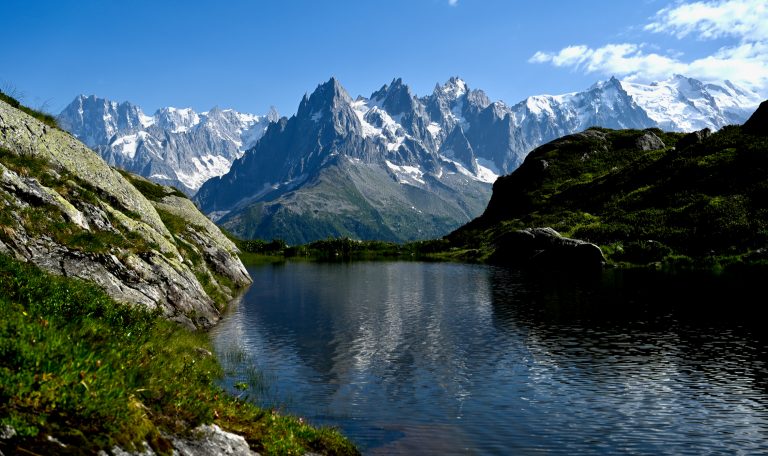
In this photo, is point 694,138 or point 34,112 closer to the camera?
point 34,112

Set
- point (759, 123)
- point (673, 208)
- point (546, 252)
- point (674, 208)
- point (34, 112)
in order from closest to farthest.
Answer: point (34, 112) → point (546, 252) → point (674, 208) → point (673, 208) → point (759, 123)

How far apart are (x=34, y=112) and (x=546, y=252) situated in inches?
4086

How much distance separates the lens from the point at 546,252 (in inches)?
4998

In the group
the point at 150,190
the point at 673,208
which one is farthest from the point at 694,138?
the point at 150,190

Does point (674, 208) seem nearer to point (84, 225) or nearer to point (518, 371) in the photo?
point (518, 371)

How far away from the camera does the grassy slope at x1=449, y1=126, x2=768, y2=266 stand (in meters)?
111

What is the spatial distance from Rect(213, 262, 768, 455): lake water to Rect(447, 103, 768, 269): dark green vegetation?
45776 mm

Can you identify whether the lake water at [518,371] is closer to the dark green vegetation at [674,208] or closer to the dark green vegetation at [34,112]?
the dark green vegetation at [34,112]

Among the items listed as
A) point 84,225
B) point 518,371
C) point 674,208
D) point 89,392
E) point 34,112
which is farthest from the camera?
point 674,208

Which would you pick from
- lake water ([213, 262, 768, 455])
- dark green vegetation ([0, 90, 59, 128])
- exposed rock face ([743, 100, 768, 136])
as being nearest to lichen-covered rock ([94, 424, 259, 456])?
lake water ([213, 262, 768, 455])

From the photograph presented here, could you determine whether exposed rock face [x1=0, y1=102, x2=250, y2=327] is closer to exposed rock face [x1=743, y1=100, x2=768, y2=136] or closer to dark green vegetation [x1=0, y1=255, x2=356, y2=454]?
dark green vegetation [x1=0, y1=255, x2=356, y2=454]

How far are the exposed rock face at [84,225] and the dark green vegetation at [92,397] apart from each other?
58.5 ft

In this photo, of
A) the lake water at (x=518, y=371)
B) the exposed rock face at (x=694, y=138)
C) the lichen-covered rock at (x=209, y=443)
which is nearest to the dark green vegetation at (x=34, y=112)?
the lake water at (x=518, y=371)

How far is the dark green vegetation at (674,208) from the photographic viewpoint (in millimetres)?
110125
